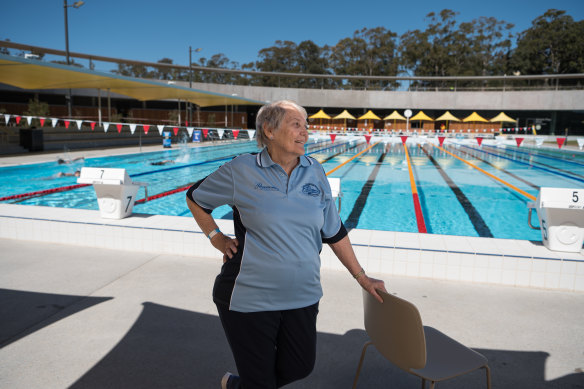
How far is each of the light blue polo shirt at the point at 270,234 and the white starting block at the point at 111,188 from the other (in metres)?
3.15

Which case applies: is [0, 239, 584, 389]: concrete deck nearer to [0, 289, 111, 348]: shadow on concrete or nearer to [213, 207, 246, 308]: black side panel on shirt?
[0, 289, 111, 348]: shadow on concrete

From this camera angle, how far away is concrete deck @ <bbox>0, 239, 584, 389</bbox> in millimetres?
2107

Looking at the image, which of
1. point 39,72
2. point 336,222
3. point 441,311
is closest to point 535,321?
point 441,311

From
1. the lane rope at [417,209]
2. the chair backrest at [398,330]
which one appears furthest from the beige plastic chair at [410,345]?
the lane rope at [417,209]

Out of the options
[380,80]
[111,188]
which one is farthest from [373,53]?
[111,188]

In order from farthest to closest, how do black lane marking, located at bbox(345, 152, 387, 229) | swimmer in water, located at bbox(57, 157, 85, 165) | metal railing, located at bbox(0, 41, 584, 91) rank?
metal railing, located at bbox(0, 41, 584, 91)
swimmer in water, located at bbox(57, 157, 85, 165)
black lane marking, located at bbox(345, 152, 387, 229)

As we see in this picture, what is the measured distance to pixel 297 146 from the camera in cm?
152

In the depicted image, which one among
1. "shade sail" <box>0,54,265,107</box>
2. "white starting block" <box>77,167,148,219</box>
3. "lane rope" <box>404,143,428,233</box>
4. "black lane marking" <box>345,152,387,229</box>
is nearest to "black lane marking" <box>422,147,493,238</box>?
"lane rope" <box>404,143,428,233</box>

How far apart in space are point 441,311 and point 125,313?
217 cm

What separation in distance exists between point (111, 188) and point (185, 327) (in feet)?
7.59

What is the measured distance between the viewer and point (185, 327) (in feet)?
8.54

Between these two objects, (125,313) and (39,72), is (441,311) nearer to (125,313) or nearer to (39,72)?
(125,313)

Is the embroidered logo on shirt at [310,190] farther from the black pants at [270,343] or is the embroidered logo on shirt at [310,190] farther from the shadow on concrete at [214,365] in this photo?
the shadow on concrete at [214,365]

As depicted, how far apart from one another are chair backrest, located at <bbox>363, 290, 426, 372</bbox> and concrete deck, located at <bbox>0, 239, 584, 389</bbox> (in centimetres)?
52
